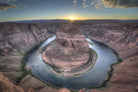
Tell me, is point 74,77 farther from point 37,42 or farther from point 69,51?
point 37,42

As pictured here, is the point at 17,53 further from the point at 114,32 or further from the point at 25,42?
the point at 114,32

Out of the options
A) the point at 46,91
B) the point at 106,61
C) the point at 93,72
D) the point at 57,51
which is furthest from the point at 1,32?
the point at 106,61

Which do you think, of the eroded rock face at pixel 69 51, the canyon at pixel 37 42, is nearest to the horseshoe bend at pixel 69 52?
the eroded rock face at pixel 69 51

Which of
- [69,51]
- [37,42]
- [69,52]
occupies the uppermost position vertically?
[37,42]

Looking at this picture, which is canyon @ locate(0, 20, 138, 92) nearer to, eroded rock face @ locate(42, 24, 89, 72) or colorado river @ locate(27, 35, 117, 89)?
colorado river @ locate(27, 35, 117, 89)

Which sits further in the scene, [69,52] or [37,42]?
[37,42]

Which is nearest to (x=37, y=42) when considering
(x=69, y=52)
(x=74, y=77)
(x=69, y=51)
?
(x=69, y=51)

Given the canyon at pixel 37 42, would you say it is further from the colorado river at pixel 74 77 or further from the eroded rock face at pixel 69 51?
the eroded rock face at pixel 69 51
